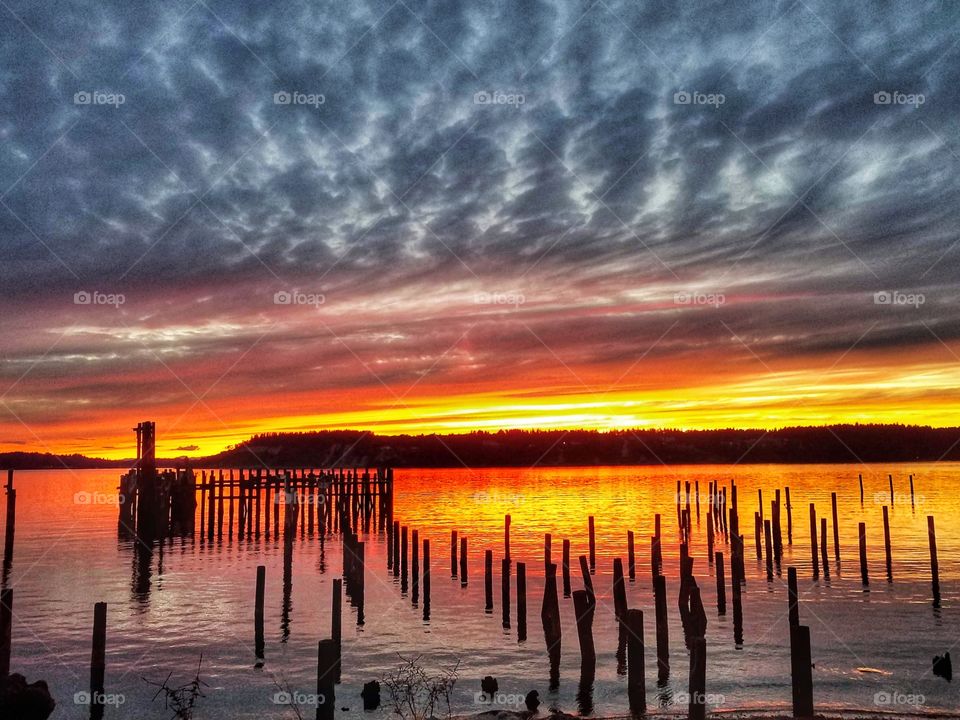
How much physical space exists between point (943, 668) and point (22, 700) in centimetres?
1629

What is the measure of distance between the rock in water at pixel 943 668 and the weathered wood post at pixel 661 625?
519 cm

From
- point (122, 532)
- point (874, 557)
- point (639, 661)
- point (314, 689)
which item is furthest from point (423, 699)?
point (122, 532)

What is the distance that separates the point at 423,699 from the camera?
13.8 meters

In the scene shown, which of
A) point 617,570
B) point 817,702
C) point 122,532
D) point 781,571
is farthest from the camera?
point 122,532

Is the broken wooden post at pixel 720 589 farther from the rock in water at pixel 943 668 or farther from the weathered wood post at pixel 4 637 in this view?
the weathered wood post at pixel 4 637

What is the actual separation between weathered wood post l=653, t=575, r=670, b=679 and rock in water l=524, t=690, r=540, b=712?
2685 mm

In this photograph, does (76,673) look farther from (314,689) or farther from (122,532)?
(122,532)

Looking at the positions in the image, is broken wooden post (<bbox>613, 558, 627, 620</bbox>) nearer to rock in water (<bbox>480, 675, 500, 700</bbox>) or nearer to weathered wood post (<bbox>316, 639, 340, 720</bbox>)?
rock in water (<bbox>480, 675, 500, 700</bbox>)

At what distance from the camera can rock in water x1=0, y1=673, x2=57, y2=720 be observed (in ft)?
38.2

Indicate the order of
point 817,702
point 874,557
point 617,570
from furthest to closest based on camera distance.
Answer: point 874,557, point 617,570, point 817,702

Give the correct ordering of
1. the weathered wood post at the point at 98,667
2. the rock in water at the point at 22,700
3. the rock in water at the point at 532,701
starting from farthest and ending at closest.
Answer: the weathered wood post at the point at 98,667 → the rock in water at the point at 532,701 → the rock in water at the point at 22,700

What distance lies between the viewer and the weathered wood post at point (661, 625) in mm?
14016

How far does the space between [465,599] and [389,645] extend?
5828mm

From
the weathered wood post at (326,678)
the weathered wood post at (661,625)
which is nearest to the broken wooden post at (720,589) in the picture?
the weathered wood post at (661,625)
